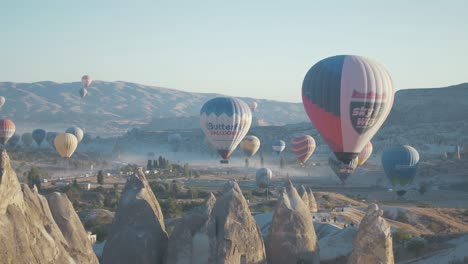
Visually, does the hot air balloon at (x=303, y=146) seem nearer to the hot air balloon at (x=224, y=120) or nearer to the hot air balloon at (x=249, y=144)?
the hot air balloon at (x=249, y=144)

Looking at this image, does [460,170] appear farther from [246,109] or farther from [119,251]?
[119,251]

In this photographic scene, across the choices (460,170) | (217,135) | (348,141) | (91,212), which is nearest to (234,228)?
(348,141)

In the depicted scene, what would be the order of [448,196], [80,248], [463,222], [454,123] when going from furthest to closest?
[454,123] → [448,196] → [463,222] → [80,248]

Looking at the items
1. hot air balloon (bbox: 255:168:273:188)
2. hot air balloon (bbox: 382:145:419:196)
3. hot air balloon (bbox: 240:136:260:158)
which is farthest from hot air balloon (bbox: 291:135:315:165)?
hot air balloon (bbox: 382:145:419:196)

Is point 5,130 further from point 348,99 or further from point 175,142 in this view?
point 348,99

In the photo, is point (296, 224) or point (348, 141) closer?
point (296, 224)

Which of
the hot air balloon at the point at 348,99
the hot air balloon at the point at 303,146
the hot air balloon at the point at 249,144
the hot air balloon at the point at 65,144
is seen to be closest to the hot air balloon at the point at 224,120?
the hot air balloon at the point at 348,99

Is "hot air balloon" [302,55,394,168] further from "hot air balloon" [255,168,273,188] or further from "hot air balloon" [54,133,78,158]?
"hot air balloon" [54,133,78,158]

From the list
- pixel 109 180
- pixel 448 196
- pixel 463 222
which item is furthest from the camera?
pixel 109 180
